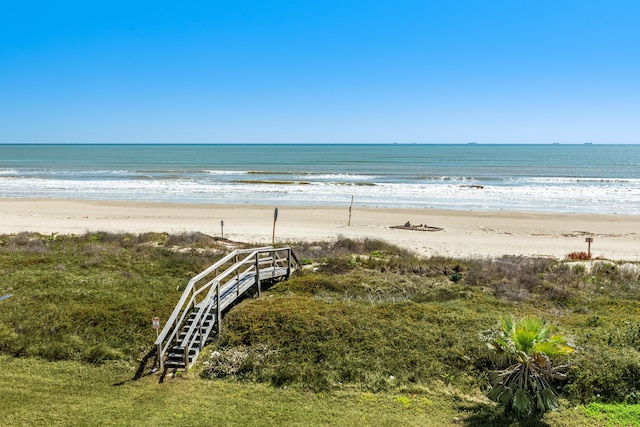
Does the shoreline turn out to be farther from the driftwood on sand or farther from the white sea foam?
the white sea foam

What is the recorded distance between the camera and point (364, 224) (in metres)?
32.9

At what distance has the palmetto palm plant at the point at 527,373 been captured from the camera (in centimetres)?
785

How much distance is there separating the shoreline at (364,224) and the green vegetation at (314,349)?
8.49 meters

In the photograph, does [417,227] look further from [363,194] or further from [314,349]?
[314,349]

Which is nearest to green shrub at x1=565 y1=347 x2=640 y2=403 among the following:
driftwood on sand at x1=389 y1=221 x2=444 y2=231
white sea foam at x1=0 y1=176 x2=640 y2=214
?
driftwood on sand at x1=389 y1=221 x2=444 y2=231

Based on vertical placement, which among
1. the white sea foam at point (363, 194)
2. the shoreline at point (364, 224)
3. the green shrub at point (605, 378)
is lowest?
the shoreline at point (364, 224)

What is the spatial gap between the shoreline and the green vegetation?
8487mm

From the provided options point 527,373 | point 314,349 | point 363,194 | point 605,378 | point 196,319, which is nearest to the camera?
point 527,373

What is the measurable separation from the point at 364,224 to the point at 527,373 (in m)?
25.1

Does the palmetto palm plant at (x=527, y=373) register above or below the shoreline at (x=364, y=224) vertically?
above

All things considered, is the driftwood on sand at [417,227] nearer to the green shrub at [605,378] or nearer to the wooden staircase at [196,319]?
the wooden staircase at [196,319]

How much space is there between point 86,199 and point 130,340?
40675mm

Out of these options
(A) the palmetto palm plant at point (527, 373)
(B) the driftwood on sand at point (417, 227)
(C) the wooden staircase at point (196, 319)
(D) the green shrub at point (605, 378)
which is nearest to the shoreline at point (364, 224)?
(B) the driftwood on sand at point (417, 227)

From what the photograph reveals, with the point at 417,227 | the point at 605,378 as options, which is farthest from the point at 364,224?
the point at 605,378
